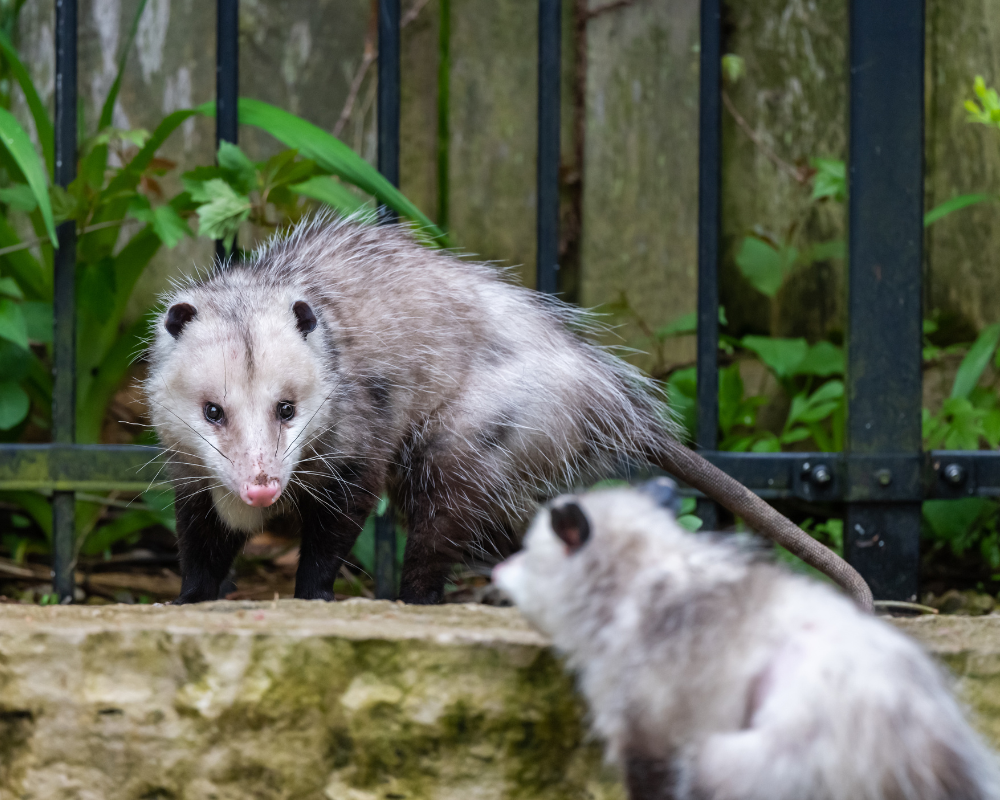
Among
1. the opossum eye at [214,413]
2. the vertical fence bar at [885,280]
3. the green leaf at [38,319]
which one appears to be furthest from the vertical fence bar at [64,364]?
the vertical fence bar at [885,280]

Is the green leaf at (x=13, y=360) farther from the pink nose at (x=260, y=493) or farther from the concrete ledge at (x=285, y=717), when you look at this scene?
the concrete ledge at (x=285, y=717)

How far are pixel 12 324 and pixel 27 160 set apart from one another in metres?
0.38

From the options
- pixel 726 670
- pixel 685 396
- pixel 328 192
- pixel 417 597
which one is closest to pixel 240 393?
pixel 417 597

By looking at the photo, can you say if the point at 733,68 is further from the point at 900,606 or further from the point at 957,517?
the point at 900,606

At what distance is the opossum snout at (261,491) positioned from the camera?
2.02m

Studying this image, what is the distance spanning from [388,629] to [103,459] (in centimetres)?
120

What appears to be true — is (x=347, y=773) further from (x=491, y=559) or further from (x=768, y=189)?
(x=768, y=189)

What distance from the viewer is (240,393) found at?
2166mm

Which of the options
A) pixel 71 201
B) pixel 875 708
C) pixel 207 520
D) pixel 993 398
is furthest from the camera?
pixel 993 398

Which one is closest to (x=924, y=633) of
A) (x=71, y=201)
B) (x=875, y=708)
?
(x=875, y=708)

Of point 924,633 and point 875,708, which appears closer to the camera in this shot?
point 875,708

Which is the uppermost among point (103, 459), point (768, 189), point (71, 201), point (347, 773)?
point (768, 189)

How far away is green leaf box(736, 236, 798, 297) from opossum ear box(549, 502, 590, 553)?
2.27 m

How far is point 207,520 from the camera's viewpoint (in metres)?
2.37
